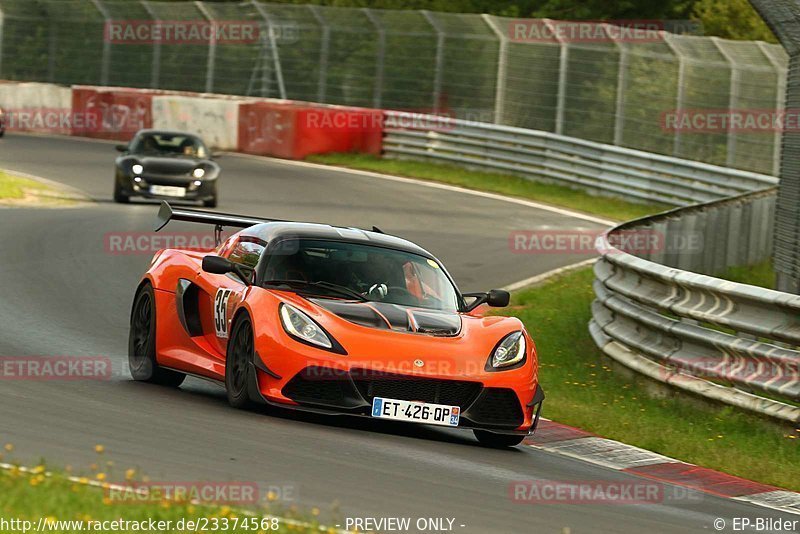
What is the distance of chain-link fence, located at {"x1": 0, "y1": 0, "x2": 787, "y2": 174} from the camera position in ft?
93.8

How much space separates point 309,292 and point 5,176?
1855cm

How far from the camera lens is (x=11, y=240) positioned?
20031mm

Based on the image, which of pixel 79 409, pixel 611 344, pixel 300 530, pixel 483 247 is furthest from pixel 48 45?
pixel 300 530

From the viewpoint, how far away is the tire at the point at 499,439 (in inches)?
395

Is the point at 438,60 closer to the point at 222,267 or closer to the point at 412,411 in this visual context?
the point at 222,267

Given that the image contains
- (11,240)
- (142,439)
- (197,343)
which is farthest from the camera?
(11,240)

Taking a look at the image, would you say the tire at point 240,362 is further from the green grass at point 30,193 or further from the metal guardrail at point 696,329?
the green grass at point 30,193

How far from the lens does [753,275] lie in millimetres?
17531

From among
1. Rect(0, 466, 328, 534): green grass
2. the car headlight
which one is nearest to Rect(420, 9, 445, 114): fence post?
the car headlight

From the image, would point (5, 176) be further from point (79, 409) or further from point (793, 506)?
point (793, 506)

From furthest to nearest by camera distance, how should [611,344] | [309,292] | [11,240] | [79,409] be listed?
[11,240] → [611,344] → [309,292] → [79,409]

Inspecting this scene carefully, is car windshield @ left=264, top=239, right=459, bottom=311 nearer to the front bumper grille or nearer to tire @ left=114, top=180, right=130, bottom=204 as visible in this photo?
the front bumper grille

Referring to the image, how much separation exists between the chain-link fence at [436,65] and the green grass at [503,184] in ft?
4.05

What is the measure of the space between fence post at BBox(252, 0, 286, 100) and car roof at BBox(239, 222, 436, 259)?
1113 inches
